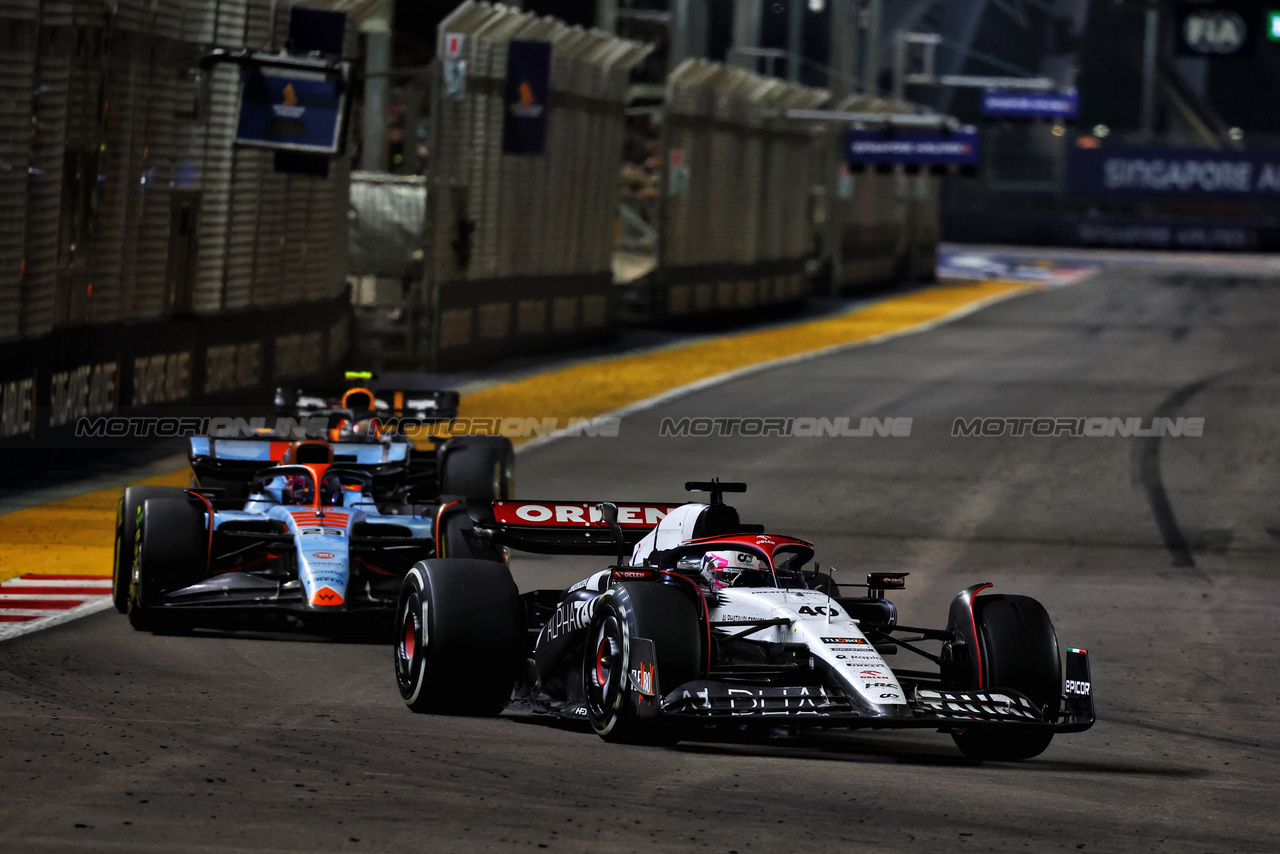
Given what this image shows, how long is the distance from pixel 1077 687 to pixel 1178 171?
74.3m

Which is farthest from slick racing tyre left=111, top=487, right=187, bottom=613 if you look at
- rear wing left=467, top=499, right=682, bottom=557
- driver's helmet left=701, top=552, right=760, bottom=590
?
driver's helmet left=701, top=552, right=760, bottom=590

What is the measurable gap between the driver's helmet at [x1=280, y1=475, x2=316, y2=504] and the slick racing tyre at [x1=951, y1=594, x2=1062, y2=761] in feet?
16.5

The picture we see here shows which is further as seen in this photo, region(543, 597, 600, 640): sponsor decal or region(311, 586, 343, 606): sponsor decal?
region(311, 586, 343, 606): sponsor decal

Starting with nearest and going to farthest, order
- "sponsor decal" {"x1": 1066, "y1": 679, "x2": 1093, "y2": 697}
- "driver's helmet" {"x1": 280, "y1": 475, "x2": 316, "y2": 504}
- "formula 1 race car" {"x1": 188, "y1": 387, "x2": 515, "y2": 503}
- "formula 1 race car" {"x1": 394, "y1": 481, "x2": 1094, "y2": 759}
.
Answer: "formula 1 race car" {"x1": 394, "y1": 481, "x2": 1094, "y2": 759}, "sponsor decal" {"x1": 1066, "y1": 679, "x2": 1093, "y2": 697}, "driver's helmet" {"x1": 280, "y1": 475, "x2": 316, "y2": 504}, "formula 1 race car" {"x1": 188, "y1": 387, "x2": 515, "y2": 503}

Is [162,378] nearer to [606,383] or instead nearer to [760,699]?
[606,383]

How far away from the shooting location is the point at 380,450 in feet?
45.9

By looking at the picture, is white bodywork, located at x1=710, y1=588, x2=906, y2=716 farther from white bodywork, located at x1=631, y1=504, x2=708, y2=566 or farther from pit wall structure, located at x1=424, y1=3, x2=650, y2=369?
pit wall structure, located at x1=424, y1=3, x2=650, y2=369

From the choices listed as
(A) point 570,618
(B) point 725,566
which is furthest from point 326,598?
(B) point 725,566

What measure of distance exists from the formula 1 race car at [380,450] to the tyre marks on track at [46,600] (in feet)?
3.33

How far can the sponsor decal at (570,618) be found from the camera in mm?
9281

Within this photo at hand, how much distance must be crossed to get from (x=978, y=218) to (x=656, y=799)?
259 ft

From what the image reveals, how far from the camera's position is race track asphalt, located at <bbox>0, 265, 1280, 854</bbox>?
734 cm

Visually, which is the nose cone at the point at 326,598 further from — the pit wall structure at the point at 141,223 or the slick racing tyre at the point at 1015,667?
the pit wall structure at the point at 141,223

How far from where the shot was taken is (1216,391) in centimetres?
2959
